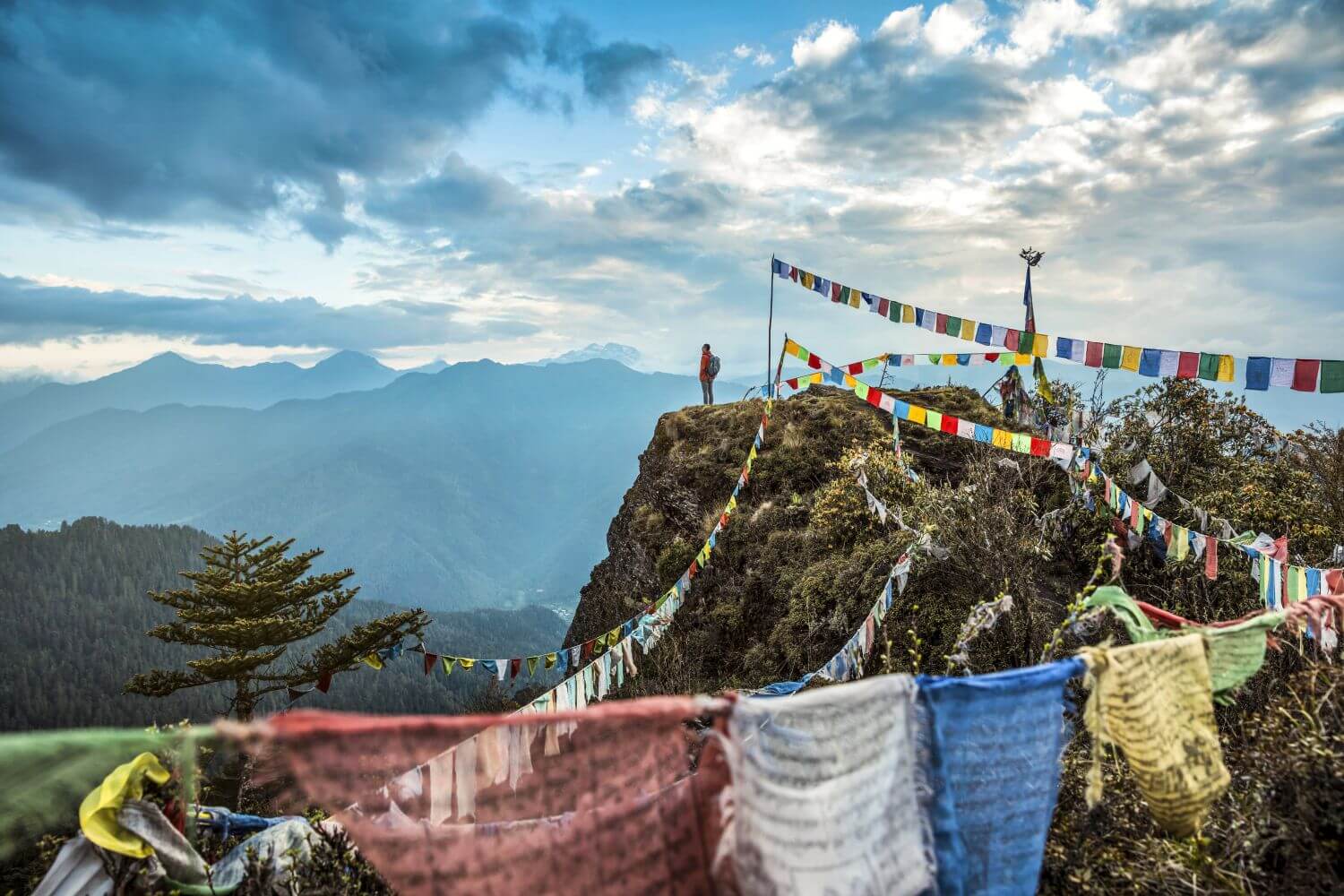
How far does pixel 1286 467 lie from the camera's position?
1352 cm

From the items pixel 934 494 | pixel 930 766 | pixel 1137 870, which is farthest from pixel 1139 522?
pixel 930 766

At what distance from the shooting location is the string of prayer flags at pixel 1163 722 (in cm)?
398

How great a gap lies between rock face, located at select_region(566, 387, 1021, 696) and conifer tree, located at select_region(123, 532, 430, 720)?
9.77 m

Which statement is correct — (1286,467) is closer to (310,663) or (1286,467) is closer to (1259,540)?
(1259,540)

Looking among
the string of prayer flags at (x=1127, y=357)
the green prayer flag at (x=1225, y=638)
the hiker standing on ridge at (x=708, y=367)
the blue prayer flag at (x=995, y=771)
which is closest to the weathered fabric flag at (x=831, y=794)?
the blue prayer flag at (x=995, y=771)

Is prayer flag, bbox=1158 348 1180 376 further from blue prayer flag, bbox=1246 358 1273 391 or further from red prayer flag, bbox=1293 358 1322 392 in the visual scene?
red prayer flag, bbox=1293 358 1322 392

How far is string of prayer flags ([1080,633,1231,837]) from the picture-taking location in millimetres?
3979

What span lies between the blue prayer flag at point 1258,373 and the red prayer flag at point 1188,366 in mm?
782

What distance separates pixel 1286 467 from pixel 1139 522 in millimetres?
5008

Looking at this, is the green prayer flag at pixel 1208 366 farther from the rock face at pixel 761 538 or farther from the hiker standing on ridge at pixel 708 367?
the hiker standing on ridge at pixel 708 367

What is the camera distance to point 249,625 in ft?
83.4

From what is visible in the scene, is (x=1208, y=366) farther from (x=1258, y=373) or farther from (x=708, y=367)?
(x=708, y=367)

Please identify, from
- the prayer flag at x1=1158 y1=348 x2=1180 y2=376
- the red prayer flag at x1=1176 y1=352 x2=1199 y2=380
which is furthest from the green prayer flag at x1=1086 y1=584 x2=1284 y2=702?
the prayer flag at x1=1158 y1=348 x2=1180 y2=376

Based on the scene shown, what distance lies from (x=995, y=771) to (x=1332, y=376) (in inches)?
278
